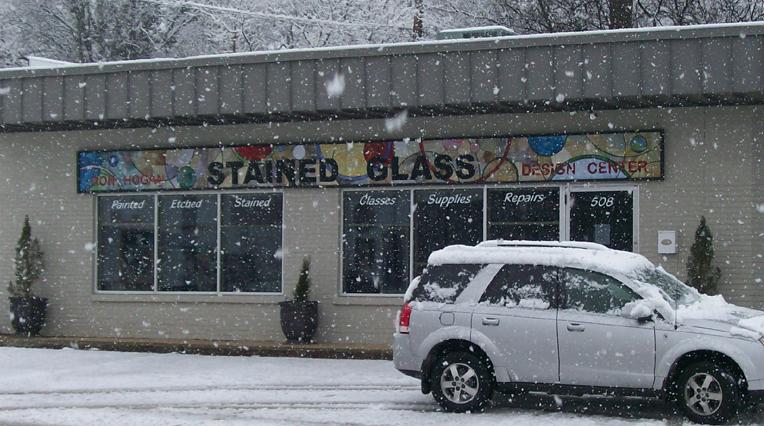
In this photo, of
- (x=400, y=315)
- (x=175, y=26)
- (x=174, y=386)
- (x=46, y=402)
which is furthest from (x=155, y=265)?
(x=175, y=26)

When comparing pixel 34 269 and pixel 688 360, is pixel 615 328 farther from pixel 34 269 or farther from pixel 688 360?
pixel 34 269

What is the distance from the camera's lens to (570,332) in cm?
1116

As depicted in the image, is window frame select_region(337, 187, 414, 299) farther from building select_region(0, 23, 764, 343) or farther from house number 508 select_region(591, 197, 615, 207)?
house number 508 select_region(591, 197, 615, 207)

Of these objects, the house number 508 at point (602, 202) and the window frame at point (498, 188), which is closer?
the window frame at point (498, 188)

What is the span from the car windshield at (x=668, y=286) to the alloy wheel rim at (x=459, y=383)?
1952 mm

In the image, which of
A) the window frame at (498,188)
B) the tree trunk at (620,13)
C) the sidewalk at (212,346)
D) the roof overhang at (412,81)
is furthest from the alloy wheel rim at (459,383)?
the tree trunk at (620,13)

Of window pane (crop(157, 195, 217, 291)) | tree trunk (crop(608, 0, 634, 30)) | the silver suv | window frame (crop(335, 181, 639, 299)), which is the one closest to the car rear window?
the silver suv

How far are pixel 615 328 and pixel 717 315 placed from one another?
997mm

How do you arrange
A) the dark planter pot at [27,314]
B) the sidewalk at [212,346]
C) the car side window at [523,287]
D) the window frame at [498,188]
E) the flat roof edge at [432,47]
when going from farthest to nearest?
the dark planter pot at [27,314], the sidewalk at [212,346], the window frame at [498,188], the flat roof edge at [432,47], the car side window at [523,287]

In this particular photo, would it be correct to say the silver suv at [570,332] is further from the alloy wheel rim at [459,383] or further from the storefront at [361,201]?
the storefront at [361,201]

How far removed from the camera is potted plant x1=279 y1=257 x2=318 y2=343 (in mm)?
17359

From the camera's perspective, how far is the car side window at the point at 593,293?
11.2 metres

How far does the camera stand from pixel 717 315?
35.8ft

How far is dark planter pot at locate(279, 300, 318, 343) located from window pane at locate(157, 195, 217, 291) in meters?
1.68
